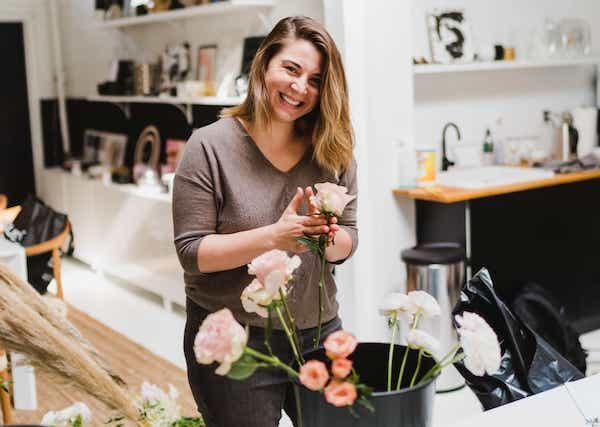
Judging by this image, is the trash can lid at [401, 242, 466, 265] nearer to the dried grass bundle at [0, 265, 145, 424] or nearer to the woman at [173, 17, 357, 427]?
the woman at [173, 17, 357, 427]

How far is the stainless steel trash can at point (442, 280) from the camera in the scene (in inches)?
147

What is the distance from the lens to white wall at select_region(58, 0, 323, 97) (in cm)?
464

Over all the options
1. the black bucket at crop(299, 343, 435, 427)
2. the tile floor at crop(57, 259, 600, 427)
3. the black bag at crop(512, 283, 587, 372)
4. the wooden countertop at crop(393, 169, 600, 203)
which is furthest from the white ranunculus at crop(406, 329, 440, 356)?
the wooden countertop at crop(393, 169, 600, 203)

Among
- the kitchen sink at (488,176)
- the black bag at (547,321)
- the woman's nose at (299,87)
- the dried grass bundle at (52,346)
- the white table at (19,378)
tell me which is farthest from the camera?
the kitchen sink at (488,176)

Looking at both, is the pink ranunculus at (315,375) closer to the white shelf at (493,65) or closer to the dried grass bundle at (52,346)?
the dried grass bundle at (52,346)

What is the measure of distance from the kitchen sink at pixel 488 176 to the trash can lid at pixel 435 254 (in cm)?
28

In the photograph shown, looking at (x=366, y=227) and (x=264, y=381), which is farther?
(x=366, y=227)

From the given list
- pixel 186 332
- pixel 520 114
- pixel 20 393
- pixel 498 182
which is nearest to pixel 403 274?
pixel 498 182

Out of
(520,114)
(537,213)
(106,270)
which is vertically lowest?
(106,270)

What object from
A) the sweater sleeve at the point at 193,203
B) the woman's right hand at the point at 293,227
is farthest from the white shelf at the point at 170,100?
the woman's right hand at the point at 293,227

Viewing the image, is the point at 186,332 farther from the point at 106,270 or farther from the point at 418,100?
the point at 106,270

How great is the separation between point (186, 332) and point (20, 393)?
6.20ft

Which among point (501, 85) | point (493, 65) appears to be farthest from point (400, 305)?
point (501, 85)

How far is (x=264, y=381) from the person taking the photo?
5.85 feet
